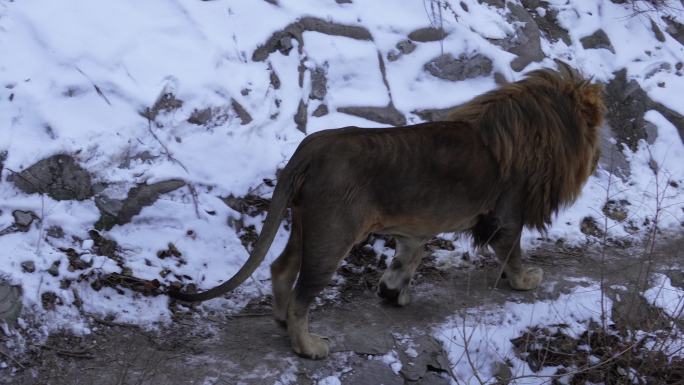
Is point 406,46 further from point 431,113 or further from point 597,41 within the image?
point 597,41

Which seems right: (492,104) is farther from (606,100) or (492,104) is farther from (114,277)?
(606,100)

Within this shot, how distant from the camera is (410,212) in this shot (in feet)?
14.8

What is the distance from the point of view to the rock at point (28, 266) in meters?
4.56

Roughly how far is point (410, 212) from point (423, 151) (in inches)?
14.1

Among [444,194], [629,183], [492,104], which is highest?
[492,104]

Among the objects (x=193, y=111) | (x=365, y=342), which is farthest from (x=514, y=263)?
(x=193, y=111)

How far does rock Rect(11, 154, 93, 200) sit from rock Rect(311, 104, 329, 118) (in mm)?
1928

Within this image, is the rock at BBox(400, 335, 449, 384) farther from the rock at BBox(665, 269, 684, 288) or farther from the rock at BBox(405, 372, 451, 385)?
the rock at BBox(665, 269, 684, 288)

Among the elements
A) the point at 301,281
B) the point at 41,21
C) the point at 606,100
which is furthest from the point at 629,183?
the point at 41,21

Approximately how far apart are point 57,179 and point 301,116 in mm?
1992

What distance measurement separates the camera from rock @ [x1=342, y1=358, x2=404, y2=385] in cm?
434

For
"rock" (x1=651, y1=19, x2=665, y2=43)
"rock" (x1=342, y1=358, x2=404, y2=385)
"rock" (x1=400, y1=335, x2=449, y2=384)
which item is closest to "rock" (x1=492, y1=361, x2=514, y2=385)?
"rock" (x1=400, y1=335, x2=449, y2=384)

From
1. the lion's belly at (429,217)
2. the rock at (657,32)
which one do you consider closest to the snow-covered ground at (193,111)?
the lion's belly at (429,217)

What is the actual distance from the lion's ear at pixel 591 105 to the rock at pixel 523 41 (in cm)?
241
